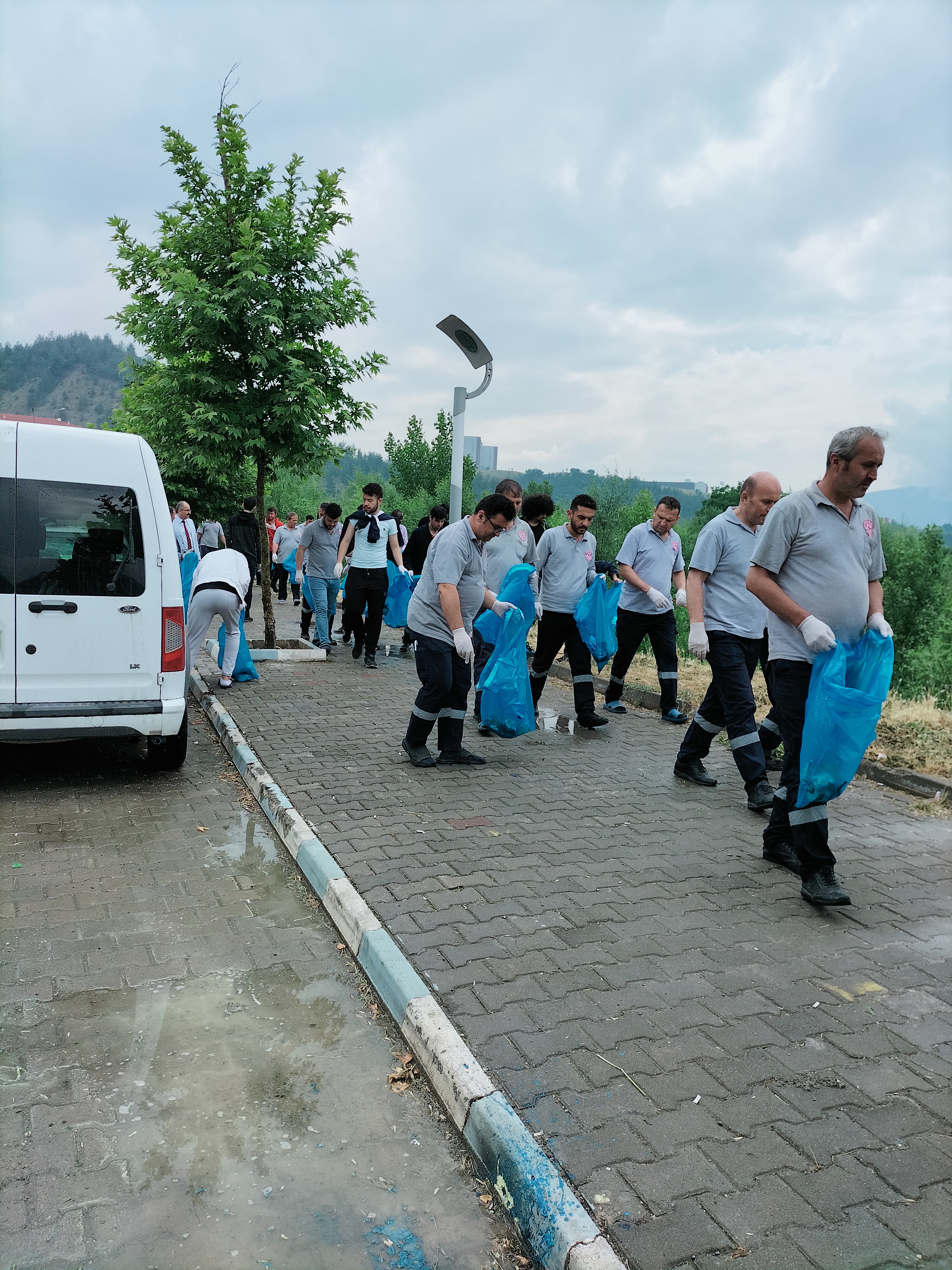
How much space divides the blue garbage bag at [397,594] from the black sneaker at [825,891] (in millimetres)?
7921

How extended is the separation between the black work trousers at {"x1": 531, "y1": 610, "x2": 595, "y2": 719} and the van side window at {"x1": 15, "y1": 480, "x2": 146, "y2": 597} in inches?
129

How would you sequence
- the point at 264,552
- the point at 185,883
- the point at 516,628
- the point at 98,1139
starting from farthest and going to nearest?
the point at 264,552 < the point at 516,628 < the point at 185,883 < the point at 98,1139

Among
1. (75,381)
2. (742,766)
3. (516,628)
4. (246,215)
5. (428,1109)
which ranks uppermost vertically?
(75,381)

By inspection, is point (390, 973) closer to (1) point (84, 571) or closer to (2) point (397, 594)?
(1) point (84, 571)

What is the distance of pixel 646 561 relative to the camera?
8219 millimetres

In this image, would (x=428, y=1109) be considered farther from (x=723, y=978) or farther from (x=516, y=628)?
(x=516, y=628)

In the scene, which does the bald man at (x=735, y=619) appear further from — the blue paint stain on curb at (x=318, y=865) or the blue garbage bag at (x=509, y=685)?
the blue paint stain on curb at (x=318, y=865)

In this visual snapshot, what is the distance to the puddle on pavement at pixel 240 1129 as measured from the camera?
89.0 inches

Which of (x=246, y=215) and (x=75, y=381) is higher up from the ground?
(x=75, y=381)

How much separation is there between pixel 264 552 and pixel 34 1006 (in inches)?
333

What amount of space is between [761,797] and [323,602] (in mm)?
7087

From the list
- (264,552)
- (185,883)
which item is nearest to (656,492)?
(264,552)

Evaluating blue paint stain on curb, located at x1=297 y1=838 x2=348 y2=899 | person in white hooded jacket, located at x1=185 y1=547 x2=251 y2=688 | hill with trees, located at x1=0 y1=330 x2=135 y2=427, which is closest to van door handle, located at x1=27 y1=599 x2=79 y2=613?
blue paint stain on curb, located at x1=297 y1=838 x2=348 y2=899

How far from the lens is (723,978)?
3508 millimetres
